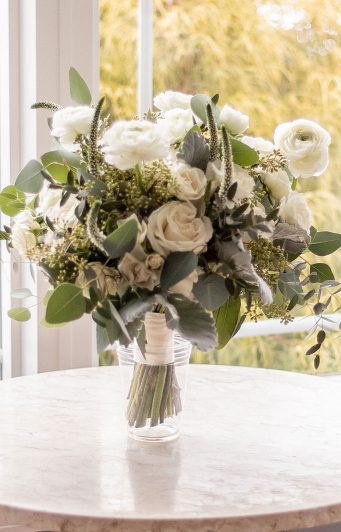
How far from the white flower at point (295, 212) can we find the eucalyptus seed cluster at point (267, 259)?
5 cm

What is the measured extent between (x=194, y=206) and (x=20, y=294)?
0.32 m

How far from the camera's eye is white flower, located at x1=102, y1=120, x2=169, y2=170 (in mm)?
1171

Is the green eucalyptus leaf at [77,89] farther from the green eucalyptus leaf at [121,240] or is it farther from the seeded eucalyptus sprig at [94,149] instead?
the green eucalyptus leaf at [121,240]

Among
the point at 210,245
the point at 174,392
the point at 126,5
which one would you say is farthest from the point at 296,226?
the point at 126,5

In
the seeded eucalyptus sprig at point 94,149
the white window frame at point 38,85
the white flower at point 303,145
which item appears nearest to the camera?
the seeded eucalyptus sprig at point 94,149

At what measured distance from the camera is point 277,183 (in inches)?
52.7

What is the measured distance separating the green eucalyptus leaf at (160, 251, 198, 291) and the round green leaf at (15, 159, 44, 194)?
0.82 ft

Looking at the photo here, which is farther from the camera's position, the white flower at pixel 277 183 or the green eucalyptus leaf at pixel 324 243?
the green eucalyptus leaf at pixel 324 243

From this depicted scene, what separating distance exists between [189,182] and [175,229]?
73 millimetres

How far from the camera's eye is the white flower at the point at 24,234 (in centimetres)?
133

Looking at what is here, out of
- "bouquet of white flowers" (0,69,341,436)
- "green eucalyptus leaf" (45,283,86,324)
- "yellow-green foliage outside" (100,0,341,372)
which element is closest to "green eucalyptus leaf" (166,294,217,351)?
"bouquet of white flowers" (0,69,341,436)

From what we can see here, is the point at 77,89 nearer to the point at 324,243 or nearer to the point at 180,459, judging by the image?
the point at 324,243

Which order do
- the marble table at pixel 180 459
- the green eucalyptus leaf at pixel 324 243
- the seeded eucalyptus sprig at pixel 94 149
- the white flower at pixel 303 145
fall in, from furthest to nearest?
the green eucalyptus leaf at pixel 324 243 < the white flower at pixel 303 145 < the seeded eucalyptus sprig at pixel 94 149 < the marble table at pixel 180 459

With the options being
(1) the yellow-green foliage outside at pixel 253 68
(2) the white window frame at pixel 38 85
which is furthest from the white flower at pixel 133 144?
(1) the yellow-green foliage outside at pixel 253 68
